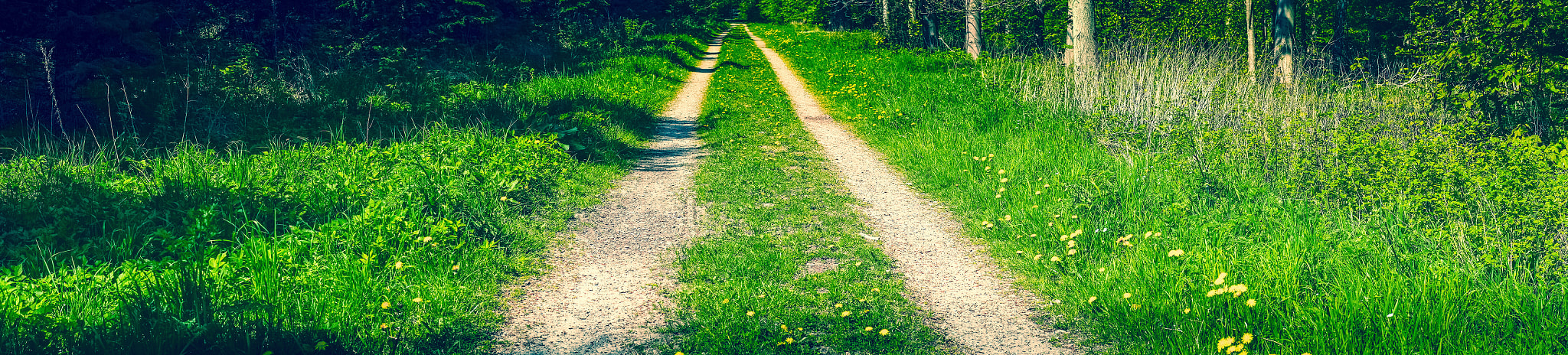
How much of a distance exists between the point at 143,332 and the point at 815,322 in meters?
2.83

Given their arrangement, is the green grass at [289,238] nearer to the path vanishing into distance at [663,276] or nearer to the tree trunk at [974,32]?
the path vanishing into distance at [663,276]

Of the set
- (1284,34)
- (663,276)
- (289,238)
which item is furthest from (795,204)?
(1284,34)

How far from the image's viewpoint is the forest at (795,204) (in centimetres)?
351

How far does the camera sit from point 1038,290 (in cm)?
423

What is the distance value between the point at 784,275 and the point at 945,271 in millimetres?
965

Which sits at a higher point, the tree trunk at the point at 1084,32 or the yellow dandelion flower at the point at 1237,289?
the tree trunk at the point at 1084,32

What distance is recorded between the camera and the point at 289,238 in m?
4.70

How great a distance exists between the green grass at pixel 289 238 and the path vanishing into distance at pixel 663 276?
0.86 feet

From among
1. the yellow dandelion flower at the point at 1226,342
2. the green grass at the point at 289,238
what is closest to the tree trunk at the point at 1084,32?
the green grass at the point at 289,238

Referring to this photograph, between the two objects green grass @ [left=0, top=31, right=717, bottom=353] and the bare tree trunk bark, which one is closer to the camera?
green grass @ [left=0, top=31, right=717, bottom=353]

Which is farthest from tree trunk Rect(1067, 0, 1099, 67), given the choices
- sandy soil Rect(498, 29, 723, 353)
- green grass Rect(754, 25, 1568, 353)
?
sandy soil Rect(498, 29, 723, 353)

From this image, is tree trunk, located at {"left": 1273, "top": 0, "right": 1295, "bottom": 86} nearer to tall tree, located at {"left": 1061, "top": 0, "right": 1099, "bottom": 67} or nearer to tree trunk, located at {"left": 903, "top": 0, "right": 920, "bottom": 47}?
tall tree, located at {"left": 1061, "top": 0, "right": 1099, "bottom": 67}

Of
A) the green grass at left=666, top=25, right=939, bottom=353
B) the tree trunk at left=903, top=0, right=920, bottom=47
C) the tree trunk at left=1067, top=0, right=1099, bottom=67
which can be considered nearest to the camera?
the green grass at left=666, top=25, right=939, bottom=353

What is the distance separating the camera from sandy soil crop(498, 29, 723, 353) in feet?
12.0
